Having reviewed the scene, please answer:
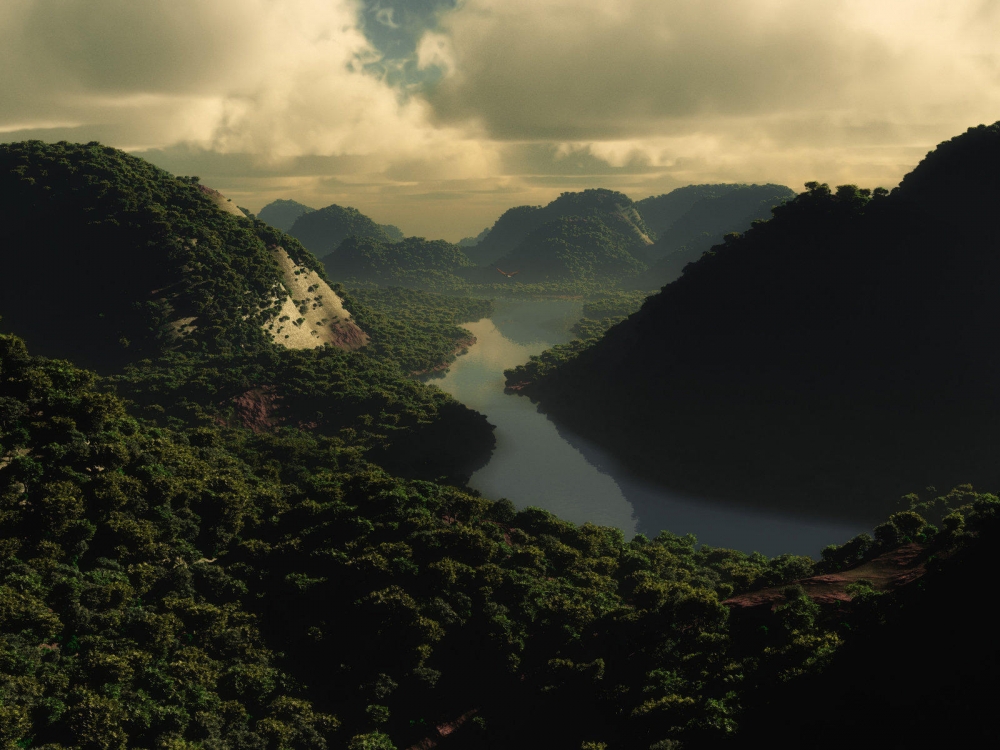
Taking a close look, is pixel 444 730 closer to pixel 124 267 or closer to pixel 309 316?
pixel 309 316

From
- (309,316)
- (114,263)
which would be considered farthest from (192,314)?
(309,316)

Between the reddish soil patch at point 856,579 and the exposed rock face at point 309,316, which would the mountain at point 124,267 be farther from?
the reddish soil patch at point 856,579

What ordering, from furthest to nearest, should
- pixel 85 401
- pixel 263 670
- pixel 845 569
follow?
pixel 845 569 < pixel 85 401 < pixel 263 670

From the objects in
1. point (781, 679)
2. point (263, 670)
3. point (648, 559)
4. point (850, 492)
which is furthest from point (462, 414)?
point (781, 679)

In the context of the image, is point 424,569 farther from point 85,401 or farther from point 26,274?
point 26,274

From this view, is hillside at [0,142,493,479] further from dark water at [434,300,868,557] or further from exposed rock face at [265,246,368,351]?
dark water at [434,300,868,557]

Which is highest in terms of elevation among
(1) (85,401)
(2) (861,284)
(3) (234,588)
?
(2) (861,284)

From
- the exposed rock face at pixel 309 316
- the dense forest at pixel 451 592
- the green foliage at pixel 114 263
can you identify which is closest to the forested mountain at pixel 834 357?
the dense forest at pixel 451 592
